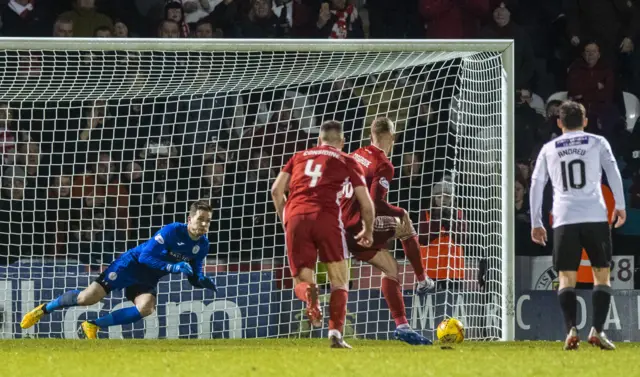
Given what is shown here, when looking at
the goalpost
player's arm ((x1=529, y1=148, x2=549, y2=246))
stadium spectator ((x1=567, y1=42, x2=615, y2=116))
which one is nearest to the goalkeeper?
the goalpost

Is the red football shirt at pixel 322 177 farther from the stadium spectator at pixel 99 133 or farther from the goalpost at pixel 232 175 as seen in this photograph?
the stadium spectator at pixel 99 133

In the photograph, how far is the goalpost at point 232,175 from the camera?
32.7 ft

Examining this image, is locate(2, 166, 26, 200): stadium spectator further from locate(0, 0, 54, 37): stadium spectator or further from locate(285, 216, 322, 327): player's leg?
locate(285, 216, 322, 327): player's leg

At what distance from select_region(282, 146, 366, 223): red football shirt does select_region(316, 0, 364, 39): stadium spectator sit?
15.5ft

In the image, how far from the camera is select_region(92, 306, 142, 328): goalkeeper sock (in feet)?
31.3

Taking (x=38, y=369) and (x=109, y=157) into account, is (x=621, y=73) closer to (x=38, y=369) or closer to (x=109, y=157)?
(x=109, y=157)

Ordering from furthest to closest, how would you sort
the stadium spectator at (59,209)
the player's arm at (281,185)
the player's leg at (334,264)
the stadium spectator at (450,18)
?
the stadium spectator at (450,18), the stadium spectator at (59,209), the player's arm at (281,185), the player's leg at (334,264)

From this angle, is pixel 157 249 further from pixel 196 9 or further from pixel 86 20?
pixel 196 9

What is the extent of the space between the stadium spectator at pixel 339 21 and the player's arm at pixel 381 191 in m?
4.17

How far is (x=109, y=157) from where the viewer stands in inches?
428

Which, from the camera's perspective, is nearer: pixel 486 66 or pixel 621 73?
pixel 486 66

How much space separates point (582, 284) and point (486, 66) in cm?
218

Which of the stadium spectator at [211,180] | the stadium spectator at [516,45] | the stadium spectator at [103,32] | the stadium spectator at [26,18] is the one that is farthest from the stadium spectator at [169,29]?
the stadium spectator at [516,45]

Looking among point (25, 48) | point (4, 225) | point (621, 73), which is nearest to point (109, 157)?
point (4, 225)
